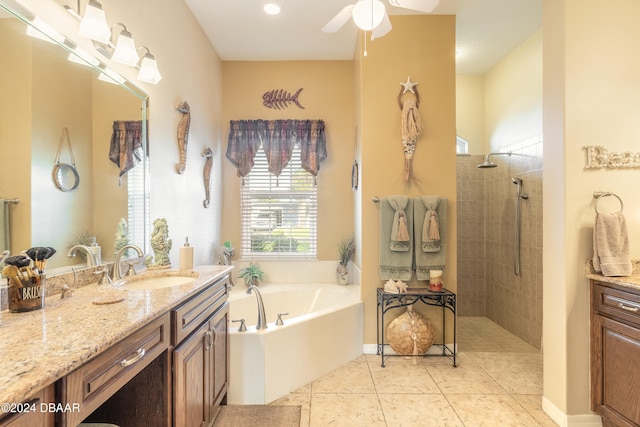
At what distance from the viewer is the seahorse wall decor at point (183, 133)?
8.35 ft

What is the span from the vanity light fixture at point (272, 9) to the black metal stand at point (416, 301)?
267cm

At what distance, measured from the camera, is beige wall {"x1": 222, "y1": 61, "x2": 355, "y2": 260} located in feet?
12.3

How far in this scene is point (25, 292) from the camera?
110 cm

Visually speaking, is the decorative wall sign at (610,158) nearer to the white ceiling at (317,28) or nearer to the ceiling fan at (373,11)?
the ceiling fan at (373,11)

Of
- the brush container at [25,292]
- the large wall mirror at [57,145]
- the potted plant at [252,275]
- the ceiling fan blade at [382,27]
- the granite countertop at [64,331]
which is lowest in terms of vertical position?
the potted plant at [252,275]

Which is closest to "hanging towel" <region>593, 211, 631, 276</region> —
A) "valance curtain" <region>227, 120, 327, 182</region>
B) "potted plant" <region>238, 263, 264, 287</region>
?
"valance curtain" <region>227, 120, 327, 182</region>

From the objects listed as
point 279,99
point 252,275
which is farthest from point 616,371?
point 279,99

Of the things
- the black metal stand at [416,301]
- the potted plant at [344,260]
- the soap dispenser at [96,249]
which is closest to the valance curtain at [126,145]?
the soap dispenser at [96,249]

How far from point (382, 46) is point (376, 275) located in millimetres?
2110

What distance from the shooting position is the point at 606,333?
67.3 inches

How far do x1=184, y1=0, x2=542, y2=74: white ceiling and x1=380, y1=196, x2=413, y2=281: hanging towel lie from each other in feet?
5.66

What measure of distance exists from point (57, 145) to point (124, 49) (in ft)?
2.36

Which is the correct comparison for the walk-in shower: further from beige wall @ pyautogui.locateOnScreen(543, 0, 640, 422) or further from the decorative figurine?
the decorative figurine

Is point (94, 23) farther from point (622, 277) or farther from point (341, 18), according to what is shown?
point (622, 277)
